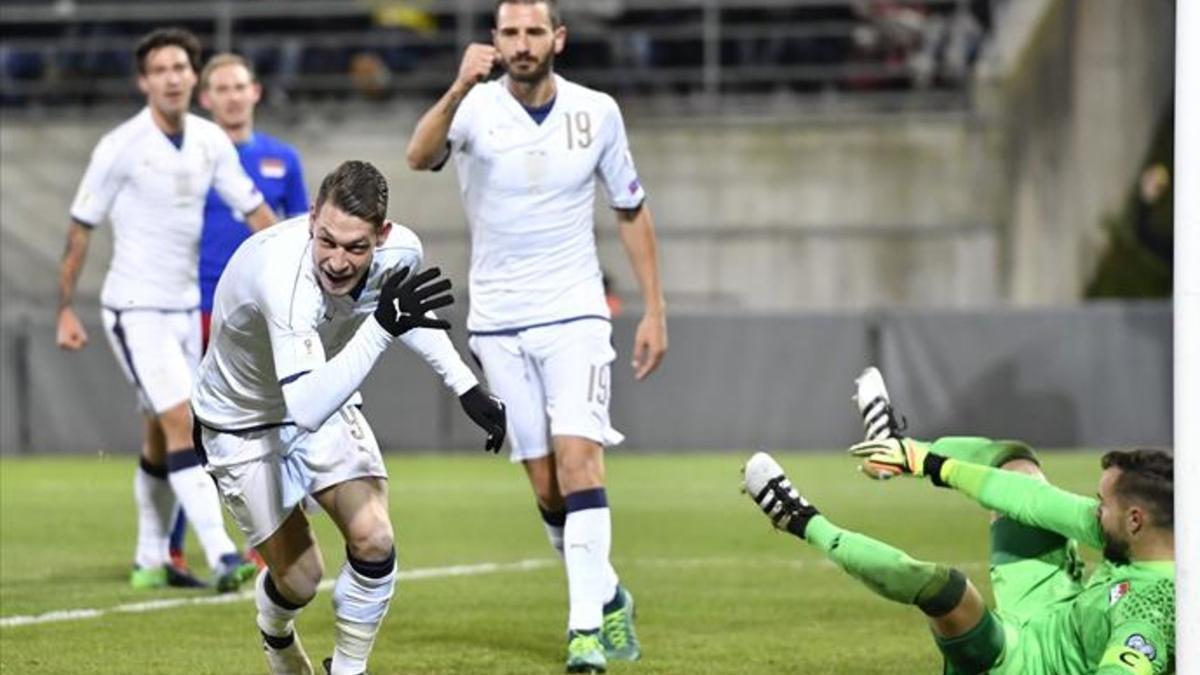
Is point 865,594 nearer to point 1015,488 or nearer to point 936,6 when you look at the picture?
point 1015,488

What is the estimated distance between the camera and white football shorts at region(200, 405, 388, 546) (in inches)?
316

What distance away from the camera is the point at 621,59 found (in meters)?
26.1

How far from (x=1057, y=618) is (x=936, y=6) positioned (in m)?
20.6

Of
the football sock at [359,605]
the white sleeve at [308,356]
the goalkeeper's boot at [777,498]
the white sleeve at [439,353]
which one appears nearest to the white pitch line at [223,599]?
the football sock at [359,605]

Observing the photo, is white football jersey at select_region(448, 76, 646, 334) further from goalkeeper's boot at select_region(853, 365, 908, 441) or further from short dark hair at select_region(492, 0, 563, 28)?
goalkeeper's boot at select_region(853, 365, 908, 441)

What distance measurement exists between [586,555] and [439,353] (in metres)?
1.80

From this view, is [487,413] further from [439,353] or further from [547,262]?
[547,262]

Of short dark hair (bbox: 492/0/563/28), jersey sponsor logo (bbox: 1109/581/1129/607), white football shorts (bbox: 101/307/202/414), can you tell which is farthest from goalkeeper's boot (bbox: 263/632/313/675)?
white football shorts (bbox: 101/307/202/414)

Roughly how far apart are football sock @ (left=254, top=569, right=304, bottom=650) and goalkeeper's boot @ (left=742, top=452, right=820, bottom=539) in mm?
1664

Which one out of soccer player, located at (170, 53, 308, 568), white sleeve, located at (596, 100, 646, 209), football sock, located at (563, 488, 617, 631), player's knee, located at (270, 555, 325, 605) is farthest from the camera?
soccer player, located at (170, 53, 308, 568)

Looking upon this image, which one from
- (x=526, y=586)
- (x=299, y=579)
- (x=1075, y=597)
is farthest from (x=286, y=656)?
(x=526, y=586)

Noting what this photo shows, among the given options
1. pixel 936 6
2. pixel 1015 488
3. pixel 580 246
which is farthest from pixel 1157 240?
pixel 1015 488

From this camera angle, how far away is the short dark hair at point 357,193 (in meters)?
7.38

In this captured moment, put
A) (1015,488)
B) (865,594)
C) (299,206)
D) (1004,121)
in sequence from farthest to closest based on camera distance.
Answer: (1004,121), (299,206), (865,594), (1015,488)
